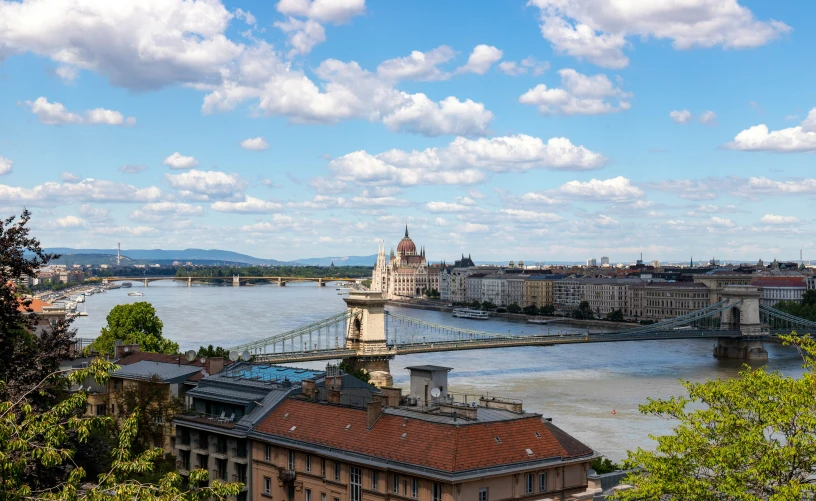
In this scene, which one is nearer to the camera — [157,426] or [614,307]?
[157,426]

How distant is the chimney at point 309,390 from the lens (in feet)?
63.3

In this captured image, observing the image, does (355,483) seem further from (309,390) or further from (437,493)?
(309,390)

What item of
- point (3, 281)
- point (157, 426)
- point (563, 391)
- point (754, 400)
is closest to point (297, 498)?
point (157, 426)

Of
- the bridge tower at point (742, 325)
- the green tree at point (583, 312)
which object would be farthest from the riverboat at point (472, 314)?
the bridge tower at point (742, 325)

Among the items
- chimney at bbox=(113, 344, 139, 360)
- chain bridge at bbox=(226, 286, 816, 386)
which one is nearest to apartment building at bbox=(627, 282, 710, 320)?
chain bridge at bbox=(226, 286, 816, 386)

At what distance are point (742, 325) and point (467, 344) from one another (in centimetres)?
2374

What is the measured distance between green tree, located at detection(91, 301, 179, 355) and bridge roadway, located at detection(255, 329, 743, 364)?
386 cm

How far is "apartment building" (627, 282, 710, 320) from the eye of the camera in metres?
90.2

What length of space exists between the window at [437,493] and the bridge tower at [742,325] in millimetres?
49996

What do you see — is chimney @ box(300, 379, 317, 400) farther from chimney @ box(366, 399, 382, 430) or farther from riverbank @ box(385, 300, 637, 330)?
riverbank @ box(385, 300, 637, 330)

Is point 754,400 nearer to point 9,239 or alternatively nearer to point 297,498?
point 297,498

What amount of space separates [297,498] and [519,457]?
13.7 feet

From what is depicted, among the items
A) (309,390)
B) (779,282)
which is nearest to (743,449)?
(309,390)

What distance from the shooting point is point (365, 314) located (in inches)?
1777
